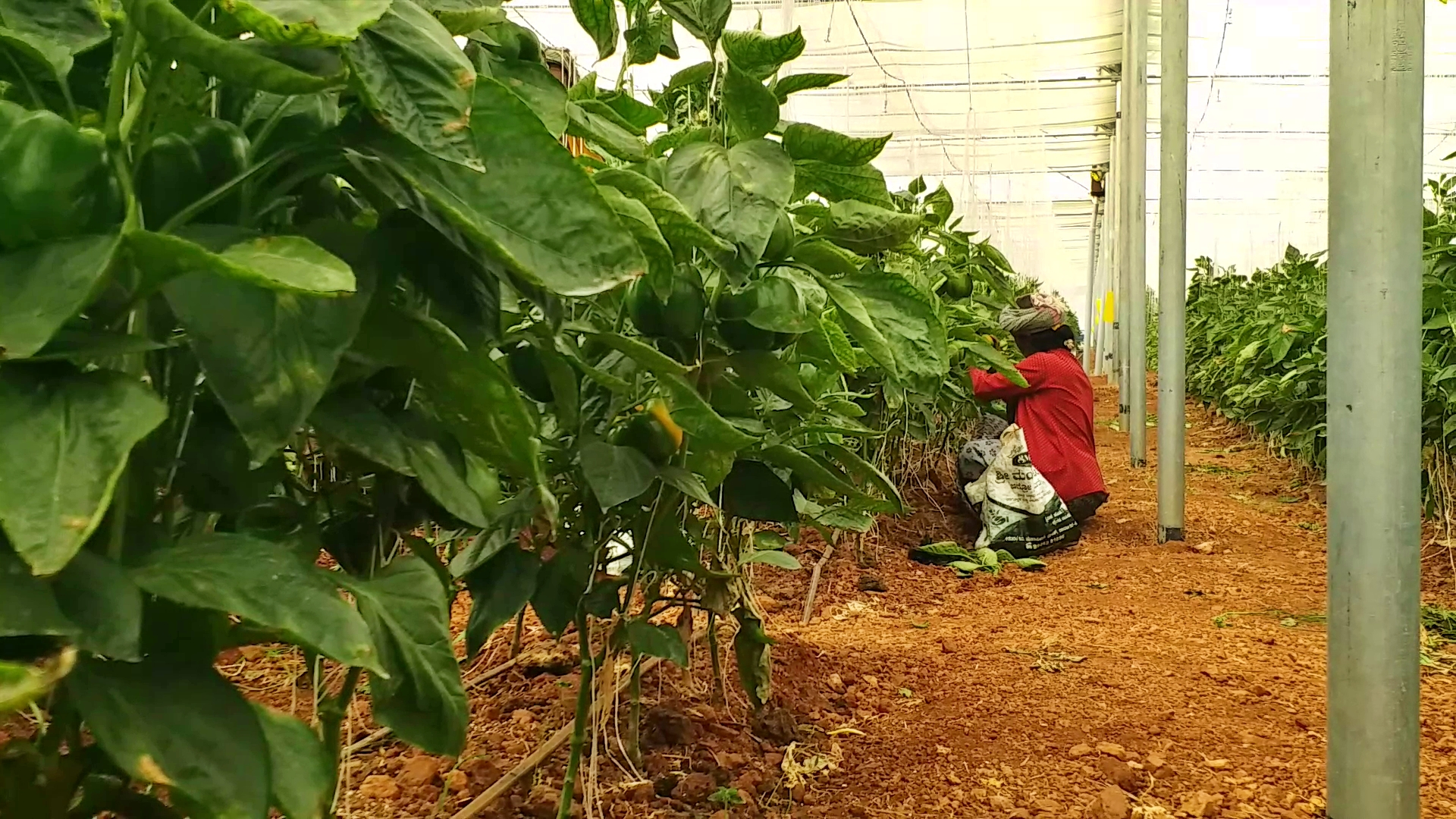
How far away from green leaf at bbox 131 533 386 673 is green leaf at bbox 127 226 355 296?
0.43 ft

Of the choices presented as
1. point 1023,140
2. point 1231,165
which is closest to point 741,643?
point 1023,140

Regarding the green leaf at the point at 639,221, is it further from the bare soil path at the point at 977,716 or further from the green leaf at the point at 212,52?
the bare soil path at the point at 977,716

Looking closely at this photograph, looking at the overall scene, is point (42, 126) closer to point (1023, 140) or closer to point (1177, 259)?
point (1177, 259)

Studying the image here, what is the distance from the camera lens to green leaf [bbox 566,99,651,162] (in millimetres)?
826

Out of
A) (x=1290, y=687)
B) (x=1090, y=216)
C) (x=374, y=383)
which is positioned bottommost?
(x=1290, y=687)

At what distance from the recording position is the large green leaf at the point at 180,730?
46 cm

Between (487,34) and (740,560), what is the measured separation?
89 cm

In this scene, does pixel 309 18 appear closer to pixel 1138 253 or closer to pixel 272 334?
pixel 272 334

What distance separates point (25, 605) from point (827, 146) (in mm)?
724

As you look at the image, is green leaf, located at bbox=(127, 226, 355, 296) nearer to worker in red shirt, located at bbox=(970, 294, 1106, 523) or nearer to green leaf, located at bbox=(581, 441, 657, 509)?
green leaf, located at bbox=(581, 441, 657, 509)

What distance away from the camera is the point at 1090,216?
17.0m

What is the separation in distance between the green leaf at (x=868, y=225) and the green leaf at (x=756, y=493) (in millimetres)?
289

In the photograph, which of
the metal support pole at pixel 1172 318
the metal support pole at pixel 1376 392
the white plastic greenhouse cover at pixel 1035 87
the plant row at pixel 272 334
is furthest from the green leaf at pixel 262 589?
the white plastic greenhouse cover at pixel 1035 87

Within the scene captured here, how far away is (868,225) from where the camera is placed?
0.99 meters
